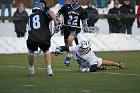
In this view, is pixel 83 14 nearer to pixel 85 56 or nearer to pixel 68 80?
pixel 85 56

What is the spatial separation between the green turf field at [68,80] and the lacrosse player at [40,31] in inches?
24.2

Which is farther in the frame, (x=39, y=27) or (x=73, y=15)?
(x=73, y=15)

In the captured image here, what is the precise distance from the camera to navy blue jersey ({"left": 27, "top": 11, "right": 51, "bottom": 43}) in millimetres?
17438

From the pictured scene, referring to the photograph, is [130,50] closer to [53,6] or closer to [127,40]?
[127,40]

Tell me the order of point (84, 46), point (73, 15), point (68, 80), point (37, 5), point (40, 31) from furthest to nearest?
point (73, 15), point (84, 46), point (37, 5), point (40, 31), point (68, 80)

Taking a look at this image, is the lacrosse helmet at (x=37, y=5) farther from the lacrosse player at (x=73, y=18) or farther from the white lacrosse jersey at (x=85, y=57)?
the lacrosse player at (x=73, y=18)

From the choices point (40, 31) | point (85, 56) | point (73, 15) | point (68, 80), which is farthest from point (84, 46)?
point (73, 15)

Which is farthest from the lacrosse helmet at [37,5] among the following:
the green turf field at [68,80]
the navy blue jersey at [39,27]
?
the green turf field at [68,80]

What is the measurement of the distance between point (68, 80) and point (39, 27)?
209 centimetres

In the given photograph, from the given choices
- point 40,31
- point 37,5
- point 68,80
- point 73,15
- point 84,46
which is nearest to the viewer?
point 68,80

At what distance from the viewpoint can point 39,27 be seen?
17500 millimetres

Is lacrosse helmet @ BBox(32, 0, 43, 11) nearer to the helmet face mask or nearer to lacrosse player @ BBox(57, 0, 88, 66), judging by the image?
the helmet face mask

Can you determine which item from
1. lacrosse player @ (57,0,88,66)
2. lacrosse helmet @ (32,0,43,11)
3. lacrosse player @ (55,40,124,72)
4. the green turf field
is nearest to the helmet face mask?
lacrosse player @ (55,40,124,72)

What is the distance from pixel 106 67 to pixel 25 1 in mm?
18284
